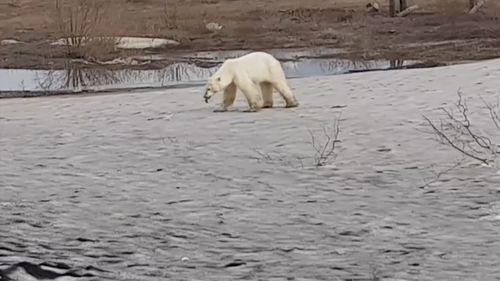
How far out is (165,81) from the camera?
22328mm

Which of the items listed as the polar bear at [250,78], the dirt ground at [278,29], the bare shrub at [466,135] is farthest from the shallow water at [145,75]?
the bare shrub at [466,135]

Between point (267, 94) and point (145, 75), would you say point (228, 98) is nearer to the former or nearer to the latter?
point (267, 94)

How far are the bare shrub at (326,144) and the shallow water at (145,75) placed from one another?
32.5ft

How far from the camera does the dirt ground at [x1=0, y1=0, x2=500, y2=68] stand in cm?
2789

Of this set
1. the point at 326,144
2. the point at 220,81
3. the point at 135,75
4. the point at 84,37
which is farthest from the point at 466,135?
the point at 84,37

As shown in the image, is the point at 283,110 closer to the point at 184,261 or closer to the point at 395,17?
the point at 184,261

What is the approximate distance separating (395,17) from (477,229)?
105ft

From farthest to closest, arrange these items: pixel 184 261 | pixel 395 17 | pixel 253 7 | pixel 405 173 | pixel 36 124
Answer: pixel 253 7 → pixel 395 17 → pixel 36 124 → pixel 405 173 → pixel 184 261

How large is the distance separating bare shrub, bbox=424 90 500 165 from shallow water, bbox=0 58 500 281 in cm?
15

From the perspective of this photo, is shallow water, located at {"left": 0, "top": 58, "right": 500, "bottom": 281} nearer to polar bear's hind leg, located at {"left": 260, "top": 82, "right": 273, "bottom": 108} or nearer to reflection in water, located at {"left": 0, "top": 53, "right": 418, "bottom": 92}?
polar bear's hind leg, located at {"left": 260, "top": 82, "right": 273, "bottom": 108}

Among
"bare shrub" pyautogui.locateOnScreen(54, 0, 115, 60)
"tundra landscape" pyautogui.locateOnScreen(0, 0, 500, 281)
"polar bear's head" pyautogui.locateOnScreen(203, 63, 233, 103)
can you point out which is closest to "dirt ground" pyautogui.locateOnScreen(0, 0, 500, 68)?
"bare shrub" pyautogui.locateOnScreen(54, 0, 115, 60)

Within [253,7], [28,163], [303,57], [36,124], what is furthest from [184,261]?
[253,7]

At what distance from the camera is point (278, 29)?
1396 inches

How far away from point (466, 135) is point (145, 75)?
14332mm
